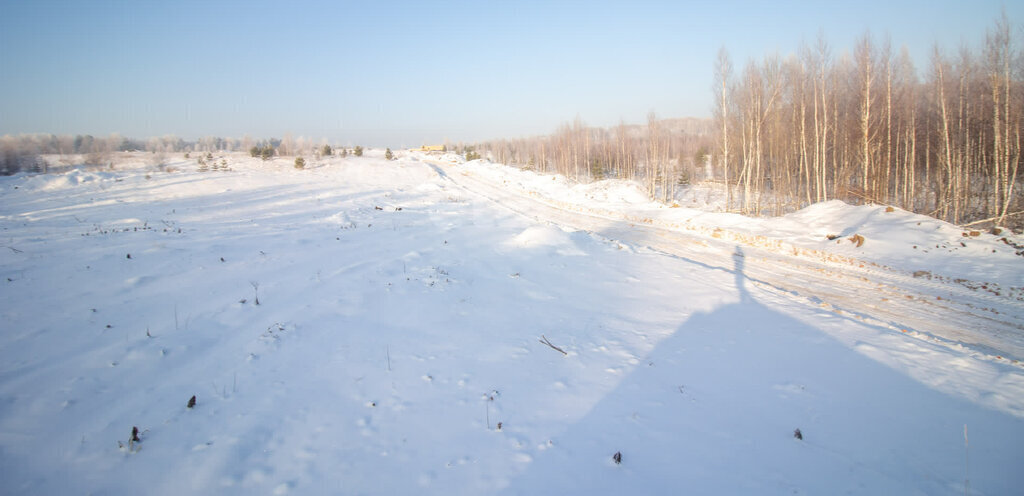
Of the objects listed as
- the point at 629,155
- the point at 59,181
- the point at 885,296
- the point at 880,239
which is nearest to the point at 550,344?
the point at 885,296

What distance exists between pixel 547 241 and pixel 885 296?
897 cm

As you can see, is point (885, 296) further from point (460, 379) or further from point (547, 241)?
point (460, 379)

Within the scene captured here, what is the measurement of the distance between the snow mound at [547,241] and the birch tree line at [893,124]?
54.3ft

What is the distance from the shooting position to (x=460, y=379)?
5.17m

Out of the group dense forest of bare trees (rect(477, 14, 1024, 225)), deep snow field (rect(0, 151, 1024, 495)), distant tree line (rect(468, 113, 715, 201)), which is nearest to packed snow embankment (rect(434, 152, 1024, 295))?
deep snow field (rect(0, 151, 1024, 495))

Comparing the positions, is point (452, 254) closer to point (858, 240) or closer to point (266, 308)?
point (266, 308)

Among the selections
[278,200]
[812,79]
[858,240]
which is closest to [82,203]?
[278,200]

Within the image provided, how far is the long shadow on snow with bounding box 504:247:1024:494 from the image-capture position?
12.0ft

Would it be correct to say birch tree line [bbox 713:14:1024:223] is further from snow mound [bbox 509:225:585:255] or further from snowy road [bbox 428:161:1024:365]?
snow mound [bbox 509:225:585:255]

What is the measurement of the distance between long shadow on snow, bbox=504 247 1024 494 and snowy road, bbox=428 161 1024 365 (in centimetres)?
300

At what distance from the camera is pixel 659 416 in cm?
457

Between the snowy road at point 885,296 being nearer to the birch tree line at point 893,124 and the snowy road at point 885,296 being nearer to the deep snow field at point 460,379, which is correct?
the deep snow field at point 460,379

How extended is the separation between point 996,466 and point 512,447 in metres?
4.97

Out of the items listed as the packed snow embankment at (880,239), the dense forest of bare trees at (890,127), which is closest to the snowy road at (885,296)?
the packed snow embankment at (880,239)
